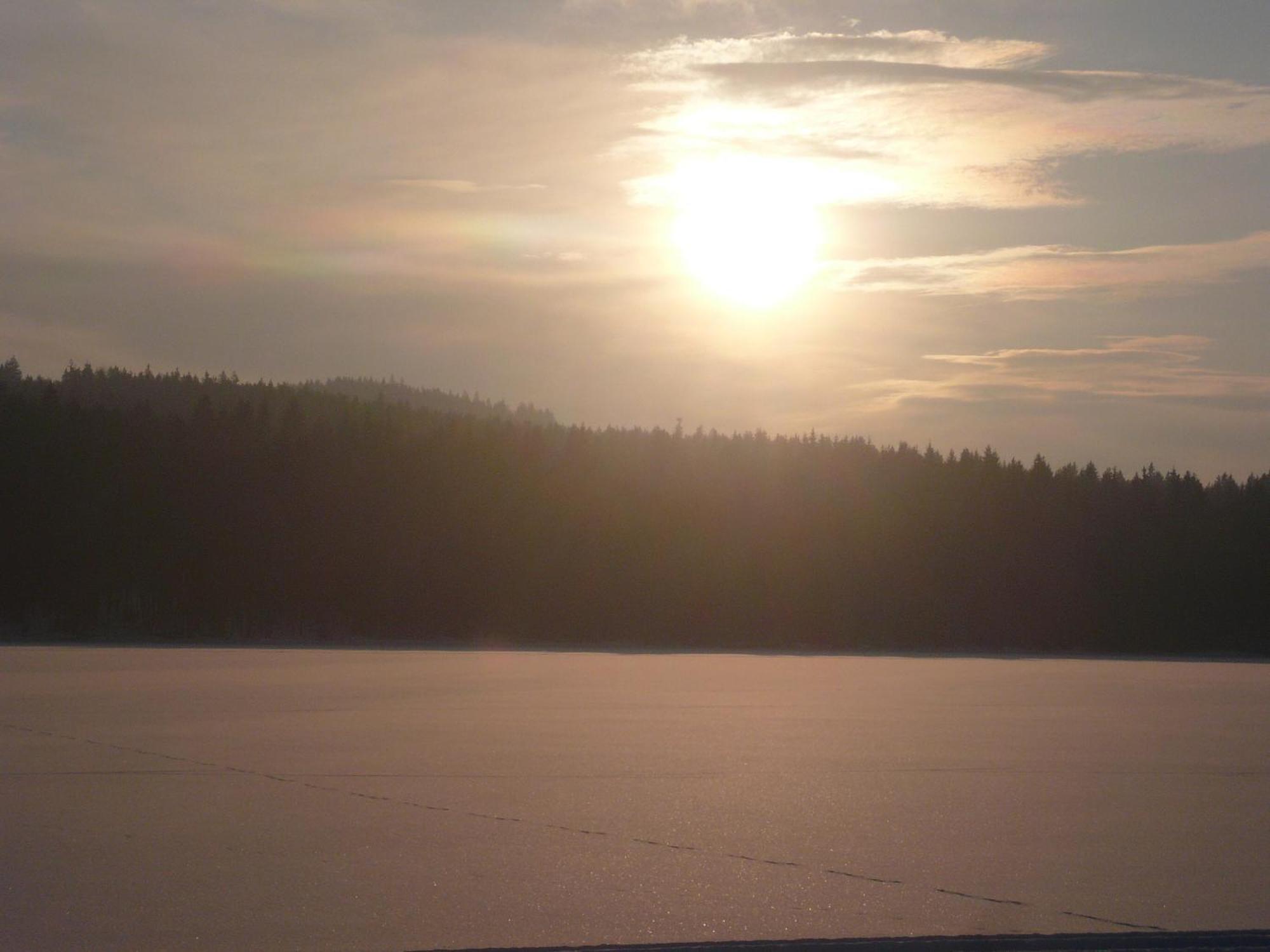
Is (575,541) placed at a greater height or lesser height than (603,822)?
greater

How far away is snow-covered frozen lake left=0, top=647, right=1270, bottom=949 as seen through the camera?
7254 mm

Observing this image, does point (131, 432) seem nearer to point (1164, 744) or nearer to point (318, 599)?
point (318, 599)

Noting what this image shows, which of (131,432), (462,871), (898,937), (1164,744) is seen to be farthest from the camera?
(131,432)

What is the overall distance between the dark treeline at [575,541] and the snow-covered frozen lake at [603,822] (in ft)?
173

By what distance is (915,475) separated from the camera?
320ft

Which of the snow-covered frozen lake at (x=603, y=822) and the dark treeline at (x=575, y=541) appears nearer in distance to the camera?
the snow-covered frozen lake at (x=603, y=822)

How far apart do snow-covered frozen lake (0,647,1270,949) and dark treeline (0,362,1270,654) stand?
173 feet

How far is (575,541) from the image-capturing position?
279 ft

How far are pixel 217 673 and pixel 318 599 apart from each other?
55067 mm

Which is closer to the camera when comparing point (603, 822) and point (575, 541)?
point (603, 822)

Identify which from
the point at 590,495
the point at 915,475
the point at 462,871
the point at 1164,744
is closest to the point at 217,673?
the point at 1164,744

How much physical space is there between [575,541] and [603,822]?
75.3 metres

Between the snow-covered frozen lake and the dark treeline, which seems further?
the dark treeline

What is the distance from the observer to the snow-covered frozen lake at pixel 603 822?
286 inches
